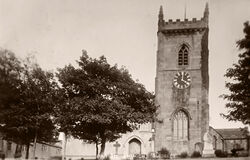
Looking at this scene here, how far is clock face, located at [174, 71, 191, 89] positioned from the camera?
53.4 metres

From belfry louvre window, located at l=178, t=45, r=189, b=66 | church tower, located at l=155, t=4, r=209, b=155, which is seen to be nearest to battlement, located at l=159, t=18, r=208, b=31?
church tower, located at l=155, t=4, r=209, b=155

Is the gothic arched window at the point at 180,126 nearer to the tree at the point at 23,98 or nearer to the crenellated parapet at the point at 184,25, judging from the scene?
the crenellated parapet at the point at 184,25

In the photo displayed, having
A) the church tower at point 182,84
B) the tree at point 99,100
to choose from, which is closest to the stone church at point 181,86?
the church tower at point 182,84

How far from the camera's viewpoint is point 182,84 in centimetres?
5350

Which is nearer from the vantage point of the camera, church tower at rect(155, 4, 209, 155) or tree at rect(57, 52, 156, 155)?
tree at rect(57, 52, 156, 155)

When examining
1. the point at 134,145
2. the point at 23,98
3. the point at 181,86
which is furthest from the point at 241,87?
the point at 134,145

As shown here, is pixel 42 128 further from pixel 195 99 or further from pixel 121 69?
pixel 195 99

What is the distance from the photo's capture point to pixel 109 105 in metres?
33.2

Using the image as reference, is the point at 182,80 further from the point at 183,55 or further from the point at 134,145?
the point at 134,145

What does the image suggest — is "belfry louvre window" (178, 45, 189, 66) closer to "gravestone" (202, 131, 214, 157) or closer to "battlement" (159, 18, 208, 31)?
"battlement" (159, 18, 208, 31)

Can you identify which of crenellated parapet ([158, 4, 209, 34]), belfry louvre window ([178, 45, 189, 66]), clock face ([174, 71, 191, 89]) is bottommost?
clock face ([174, 71, 191, 89])

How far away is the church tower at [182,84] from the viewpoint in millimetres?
51594

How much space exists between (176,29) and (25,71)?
78.2ft

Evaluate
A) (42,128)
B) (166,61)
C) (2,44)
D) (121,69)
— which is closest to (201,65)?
(166,61)
